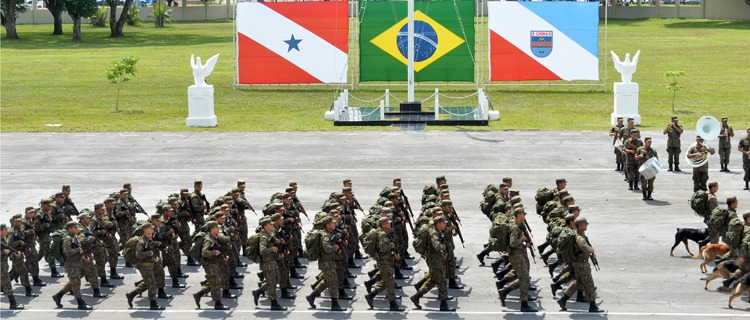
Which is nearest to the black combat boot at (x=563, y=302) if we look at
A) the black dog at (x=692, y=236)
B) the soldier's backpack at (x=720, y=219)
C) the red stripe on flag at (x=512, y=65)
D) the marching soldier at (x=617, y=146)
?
the soldier's backpack at (x=720, y=219)

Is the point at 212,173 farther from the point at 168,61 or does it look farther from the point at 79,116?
the point at 168,61

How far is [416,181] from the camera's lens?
30.6 metres

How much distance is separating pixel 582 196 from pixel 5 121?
24.2 metres

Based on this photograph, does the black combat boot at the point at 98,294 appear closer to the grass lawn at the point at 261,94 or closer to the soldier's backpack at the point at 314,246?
the soldier's backpack at the point at 314,246

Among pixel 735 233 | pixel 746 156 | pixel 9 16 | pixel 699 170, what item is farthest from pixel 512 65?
pixel 9 16

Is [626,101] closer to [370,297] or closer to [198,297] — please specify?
[370,297]

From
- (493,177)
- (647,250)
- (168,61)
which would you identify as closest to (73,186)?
Answer: (493,177)

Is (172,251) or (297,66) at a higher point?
(297,66)

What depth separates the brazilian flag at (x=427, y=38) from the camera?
4541 centimetres

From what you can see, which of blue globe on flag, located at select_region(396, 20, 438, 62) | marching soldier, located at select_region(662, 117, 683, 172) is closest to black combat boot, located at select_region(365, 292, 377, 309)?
marching soldier, located at select_region(662, 117, 683, 172)

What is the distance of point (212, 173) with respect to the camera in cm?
3200

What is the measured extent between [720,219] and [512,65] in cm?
2647

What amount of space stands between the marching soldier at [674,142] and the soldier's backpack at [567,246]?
13.4 metres

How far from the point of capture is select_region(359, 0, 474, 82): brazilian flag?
45.4m
